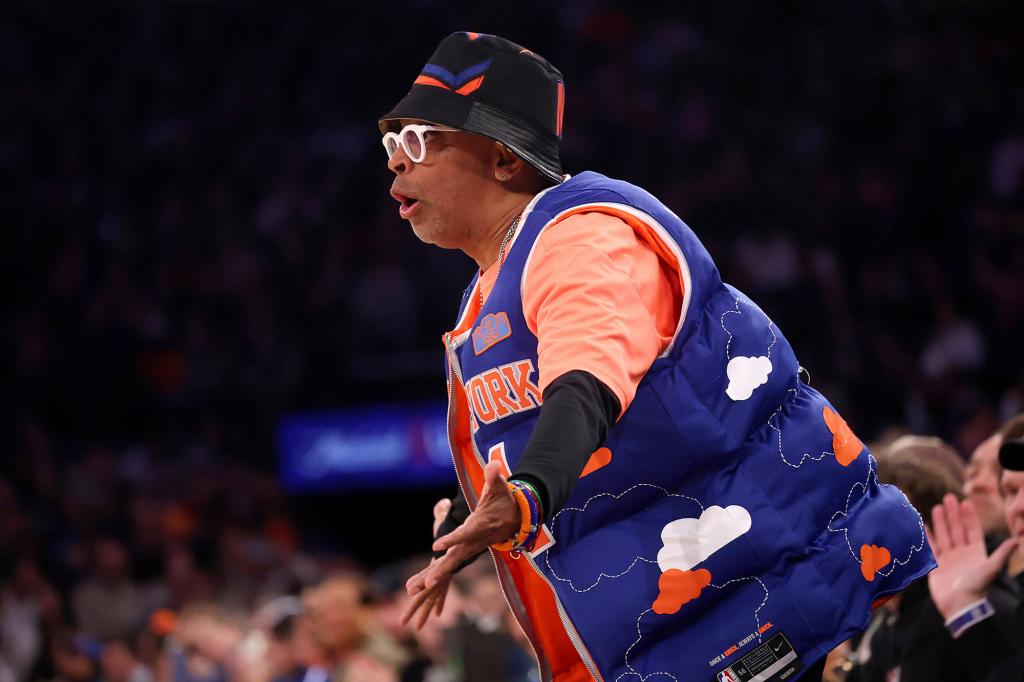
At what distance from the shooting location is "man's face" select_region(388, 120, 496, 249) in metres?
2.40

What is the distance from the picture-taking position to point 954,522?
9.82 ft

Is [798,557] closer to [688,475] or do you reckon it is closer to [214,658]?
[688,475]

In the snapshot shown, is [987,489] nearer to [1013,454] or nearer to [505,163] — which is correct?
[1013,454]

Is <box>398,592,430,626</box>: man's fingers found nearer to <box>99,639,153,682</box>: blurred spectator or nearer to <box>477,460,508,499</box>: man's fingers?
<box>477,460,508,499</box>: man's fingers

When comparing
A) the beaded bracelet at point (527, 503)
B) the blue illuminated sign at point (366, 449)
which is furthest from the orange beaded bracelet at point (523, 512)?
the blue illuminated sign at point (366, 449)

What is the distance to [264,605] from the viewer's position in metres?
8.07

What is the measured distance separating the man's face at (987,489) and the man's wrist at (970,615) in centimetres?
63

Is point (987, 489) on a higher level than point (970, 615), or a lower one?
higher

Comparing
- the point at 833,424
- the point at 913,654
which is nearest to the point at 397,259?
the point at 913,654

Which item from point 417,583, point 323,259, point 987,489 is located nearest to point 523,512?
point 417,583

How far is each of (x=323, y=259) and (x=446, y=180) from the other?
7972 millimetres

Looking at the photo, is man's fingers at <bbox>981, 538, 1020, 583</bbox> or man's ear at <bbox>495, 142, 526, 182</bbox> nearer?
man's ear at <bbox>495, 142, 526, 182</bbox>

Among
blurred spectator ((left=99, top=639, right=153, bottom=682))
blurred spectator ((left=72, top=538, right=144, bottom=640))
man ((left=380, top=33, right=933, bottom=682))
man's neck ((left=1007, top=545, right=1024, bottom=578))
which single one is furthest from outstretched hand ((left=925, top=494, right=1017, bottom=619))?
blurred spectator ((left=72, top=538, right=144, bottom=640))

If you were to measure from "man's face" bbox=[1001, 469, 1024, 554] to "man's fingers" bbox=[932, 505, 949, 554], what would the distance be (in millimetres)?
143
